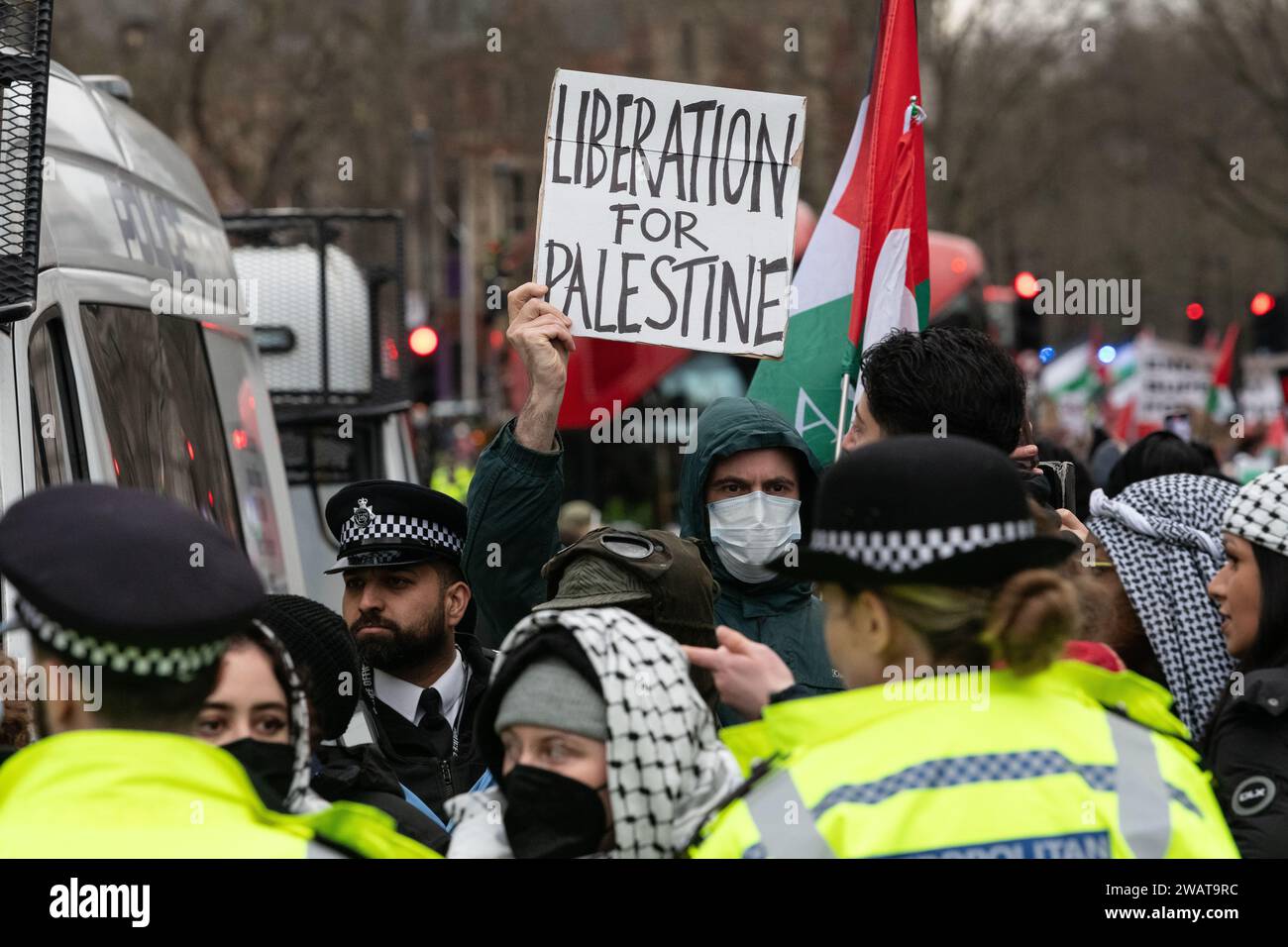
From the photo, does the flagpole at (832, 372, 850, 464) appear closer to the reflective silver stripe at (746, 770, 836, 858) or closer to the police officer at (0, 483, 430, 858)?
the reflective silver stripe at (746, 770, 836, 858)

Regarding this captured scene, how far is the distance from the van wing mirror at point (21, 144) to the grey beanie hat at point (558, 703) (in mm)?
1435

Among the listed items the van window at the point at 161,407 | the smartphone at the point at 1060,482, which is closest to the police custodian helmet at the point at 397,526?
the van window at the point at 161,407

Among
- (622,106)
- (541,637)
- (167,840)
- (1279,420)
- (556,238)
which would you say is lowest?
(1279,420)

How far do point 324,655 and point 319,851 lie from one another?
53.0 inches

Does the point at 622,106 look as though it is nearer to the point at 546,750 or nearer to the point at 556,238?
the point at 556,238

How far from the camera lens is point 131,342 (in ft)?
15.1

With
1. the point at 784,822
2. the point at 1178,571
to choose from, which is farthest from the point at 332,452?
the point at 784,822

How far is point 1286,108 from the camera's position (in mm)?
34875

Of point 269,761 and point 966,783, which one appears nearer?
point 966,783

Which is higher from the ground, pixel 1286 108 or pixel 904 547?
pixel 1286 108

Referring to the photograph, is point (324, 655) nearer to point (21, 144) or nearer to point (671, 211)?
point (21, 144)

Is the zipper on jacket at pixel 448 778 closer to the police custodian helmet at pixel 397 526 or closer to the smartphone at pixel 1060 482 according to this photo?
the police custodian helmet at pixel 397 526
